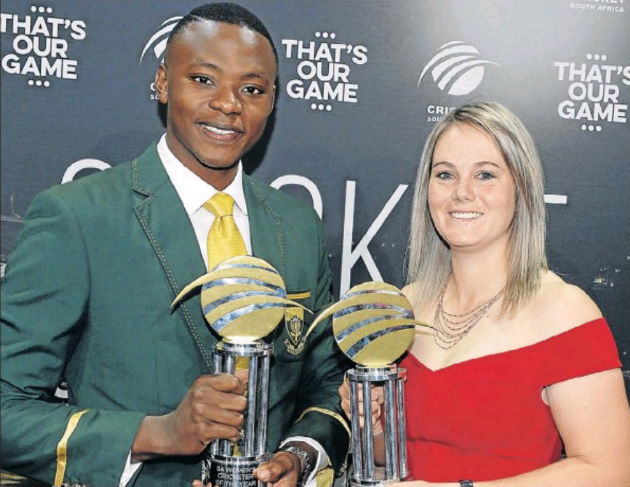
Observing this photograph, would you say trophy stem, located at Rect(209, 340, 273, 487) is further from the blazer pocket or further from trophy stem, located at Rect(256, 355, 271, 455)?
the blazer pocket

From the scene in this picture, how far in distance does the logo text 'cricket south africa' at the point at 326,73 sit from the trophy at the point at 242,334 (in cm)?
101

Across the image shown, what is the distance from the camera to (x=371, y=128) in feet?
Answer: 11.1

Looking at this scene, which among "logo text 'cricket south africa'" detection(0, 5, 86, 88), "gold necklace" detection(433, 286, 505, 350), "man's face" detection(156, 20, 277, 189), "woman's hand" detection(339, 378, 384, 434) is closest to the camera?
"woman's hand" detection(339, 378, 384, 434)

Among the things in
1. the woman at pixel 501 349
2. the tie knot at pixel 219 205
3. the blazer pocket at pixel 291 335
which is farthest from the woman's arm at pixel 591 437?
the tie knot at pixel 219 205

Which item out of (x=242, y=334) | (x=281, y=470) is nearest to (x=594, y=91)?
(x=242, y=334)

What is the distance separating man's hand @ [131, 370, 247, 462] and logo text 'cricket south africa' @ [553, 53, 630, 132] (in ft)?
5.44

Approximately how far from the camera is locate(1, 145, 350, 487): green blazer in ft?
8.64

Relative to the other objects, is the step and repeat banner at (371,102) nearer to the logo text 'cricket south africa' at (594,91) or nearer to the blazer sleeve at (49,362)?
the logo text 'cricket south africa' at (594,91)

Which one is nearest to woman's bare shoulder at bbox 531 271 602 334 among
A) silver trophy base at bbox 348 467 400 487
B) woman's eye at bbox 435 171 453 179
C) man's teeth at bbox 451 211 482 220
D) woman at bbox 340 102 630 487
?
woman at bbox 340 102 630 487

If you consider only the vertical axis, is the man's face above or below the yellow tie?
above

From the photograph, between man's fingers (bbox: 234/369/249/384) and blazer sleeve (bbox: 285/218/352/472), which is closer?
man's fingers (bbox: 234/369/249/384)

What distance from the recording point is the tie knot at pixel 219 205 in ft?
9.61

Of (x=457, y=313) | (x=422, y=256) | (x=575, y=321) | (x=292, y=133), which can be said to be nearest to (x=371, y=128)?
(x=292, y=133)

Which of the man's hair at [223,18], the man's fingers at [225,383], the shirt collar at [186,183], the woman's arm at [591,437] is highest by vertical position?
the man's hair at [223,18]
